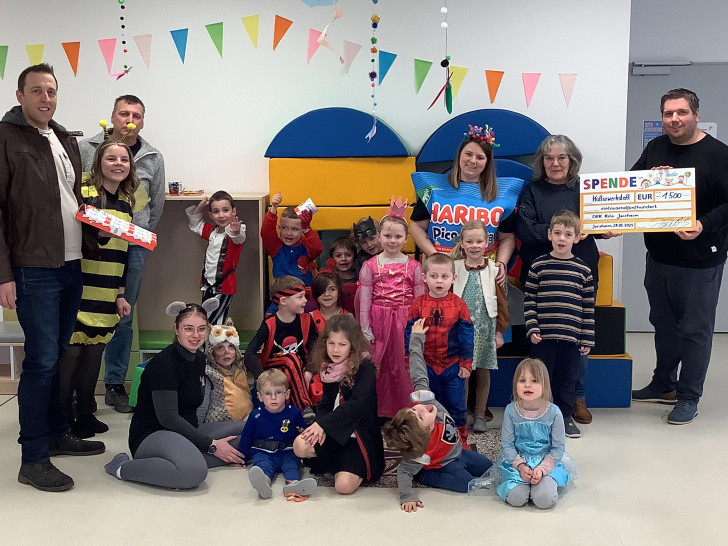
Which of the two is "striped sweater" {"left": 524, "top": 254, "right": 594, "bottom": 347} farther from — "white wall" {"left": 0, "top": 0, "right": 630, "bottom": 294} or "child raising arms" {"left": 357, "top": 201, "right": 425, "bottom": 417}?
"white wall" {"left": 0, "top": 0, "right": 630, "bottom": 294}

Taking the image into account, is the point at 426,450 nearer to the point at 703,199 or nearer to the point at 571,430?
the point at 571,430

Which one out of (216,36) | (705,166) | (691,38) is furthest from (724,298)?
(216,36)

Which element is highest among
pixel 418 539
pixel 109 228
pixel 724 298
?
pixel 109 228

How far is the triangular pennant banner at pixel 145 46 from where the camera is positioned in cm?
511

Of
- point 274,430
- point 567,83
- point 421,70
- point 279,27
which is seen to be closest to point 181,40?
point 279,27

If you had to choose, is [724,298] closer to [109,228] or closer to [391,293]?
[391,293]

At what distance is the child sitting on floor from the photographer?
3.27 meters

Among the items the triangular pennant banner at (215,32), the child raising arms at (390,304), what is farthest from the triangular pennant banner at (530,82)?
the triangular pennant banner at (215,32)

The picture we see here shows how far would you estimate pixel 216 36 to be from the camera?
510 centimetres

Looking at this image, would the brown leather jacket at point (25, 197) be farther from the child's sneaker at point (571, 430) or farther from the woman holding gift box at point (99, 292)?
the child's sneaker at point (571, 430)

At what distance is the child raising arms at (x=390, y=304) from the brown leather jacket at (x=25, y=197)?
1.59m

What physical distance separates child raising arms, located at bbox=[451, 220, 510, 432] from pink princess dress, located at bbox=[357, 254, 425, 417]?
228 millimetres

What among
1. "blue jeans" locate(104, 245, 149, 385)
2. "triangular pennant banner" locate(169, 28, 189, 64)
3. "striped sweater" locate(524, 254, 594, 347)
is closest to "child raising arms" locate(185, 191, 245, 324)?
"blue jeans" locate(104, 245, 149, 385)

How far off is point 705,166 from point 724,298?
8.51 ft
